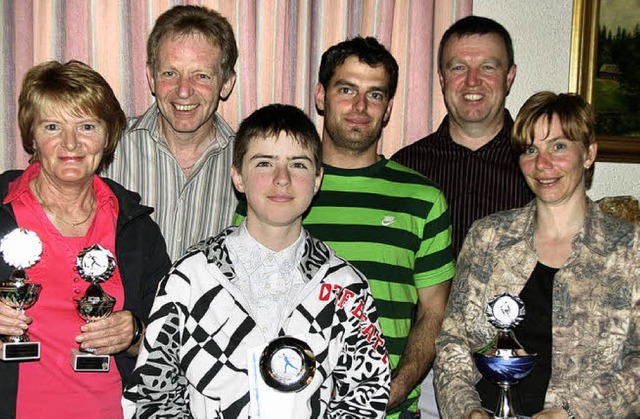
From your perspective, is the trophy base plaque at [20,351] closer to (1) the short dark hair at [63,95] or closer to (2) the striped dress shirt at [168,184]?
(1) the short dark hair at [63,95]

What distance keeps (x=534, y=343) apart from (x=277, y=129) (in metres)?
1.18

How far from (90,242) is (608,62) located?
307 cm

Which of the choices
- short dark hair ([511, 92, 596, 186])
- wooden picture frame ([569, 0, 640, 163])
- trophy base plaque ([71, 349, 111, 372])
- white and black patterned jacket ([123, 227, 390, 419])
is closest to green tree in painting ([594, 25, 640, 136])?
wooden picture frame ([569, 0, 640, 163])

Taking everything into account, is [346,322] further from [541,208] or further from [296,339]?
[541,208]

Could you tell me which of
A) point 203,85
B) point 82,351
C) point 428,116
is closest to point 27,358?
point 82,351

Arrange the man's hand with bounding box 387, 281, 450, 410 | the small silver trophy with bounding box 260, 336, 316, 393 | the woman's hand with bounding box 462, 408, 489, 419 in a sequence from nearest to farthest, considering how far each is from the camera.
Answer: the small silver trophy with bounding box 260, 336, 316, 393, the woman's hand with bounding box 462, 408, 489, 419, the man's hand with bounding box 387, 281, 450, 410

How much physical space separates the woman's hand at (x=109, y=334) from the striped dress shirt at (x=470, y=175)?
1509 millimetres

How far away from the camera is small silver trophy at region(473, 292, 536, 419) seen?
2.35 meters

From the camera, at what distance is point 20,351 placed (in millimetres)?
2330

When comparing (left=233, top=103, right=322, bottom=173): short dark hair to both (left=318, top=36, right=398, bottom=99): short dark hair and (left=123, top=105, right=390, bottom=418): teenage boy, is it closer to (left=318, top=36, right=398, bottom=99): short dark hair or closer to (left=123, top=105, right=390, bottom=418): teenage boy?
(left=123, top=105, right=390, bottom=418): teenage boy

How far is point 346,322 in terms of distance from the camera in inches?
94.6

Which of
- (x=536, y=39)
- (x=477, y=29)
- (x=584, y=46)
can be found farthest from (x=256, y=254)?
(x=584, y=46)

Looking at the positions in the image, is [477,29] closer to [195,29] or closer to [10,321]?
[195,29]

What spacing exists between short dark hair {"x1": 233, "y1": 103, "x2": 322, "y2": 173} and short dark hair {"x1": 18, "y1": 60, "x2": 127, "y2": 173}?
1.69 ft
